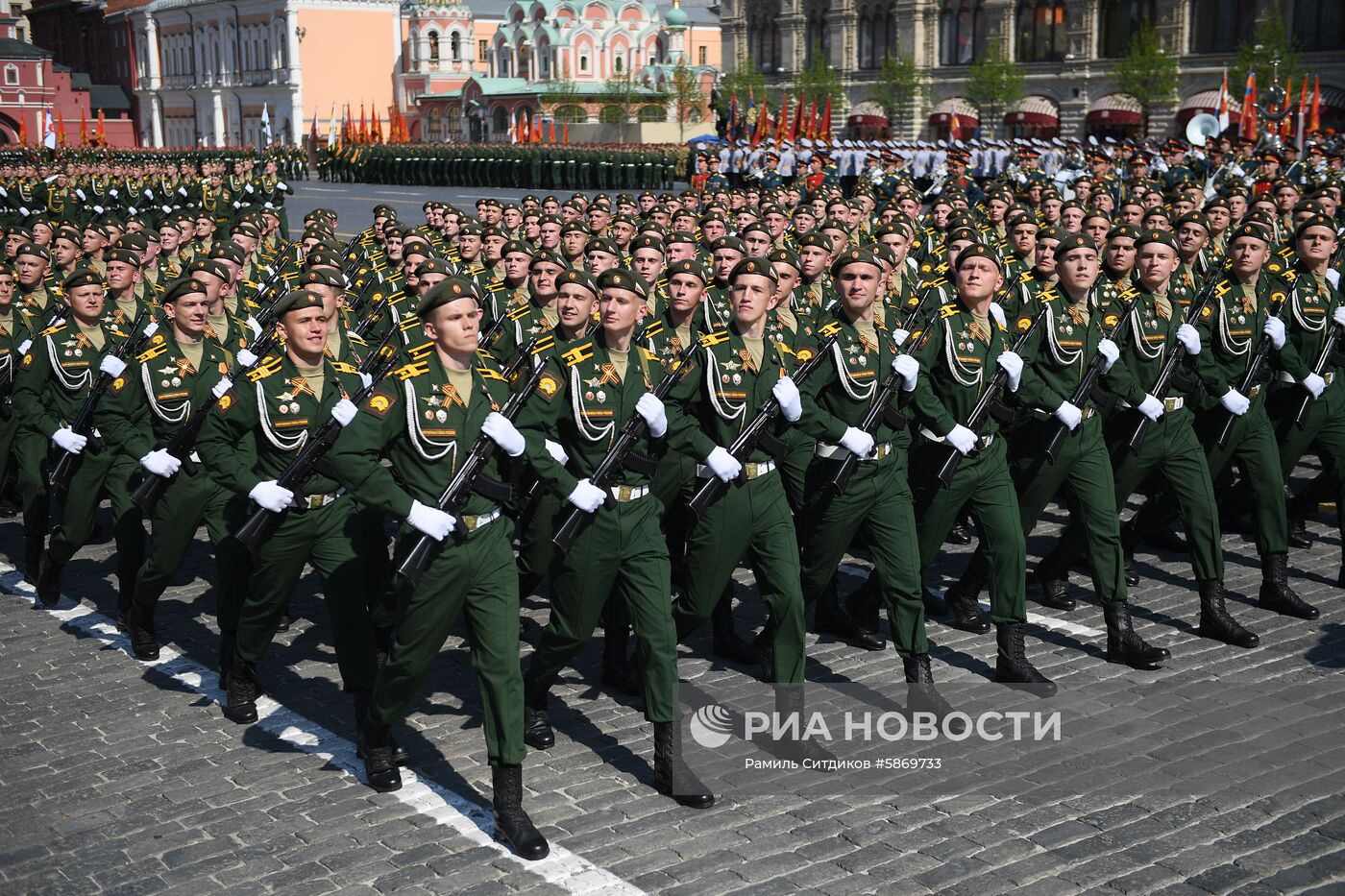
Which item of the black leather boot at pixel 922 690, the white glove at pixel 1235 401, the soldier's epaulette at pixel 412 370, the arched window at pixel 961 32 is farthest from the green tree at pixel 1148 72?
the soldier's epaulette at pixel 412 370

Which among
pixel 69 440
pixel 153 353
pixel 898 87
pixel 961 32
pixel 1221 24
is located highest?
pixel 961 32

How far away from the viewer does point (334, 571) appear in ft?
20.9

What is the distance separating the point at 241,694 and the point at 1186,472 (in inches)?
188

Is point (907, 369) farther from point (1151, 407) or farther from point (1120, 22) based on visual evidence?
point (1120, 22)

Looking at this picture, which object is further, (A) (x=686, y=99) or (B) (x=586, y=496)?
(A) (x=686, y=99)

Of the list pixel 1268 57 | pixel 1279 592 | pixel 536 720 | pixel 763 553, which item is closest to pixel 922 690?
pixel 763 553

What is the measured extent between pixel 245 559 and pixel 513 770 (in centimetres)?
206

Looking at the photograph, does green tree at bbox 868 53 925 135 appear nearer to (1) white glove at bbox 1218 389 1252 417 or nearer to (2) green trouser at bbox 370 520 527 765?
(1) white glove at bbox 1218 389 1252 417

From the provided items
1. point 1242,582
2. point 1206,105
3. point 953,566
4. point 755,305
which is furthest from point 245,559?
point 1206,105

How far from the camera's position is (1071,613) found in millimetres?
8281

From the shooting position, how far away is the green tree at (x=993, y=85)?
62.1m

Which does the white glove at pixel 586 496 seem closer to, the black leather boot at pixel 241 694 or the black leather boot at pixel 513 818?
the black leather boot at pixel 513 818

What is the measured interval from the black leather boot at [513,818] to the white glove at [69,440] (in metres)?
3.71

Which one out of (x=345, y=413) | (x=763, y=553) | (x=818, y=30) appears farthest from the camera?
(x=818, y=30)
